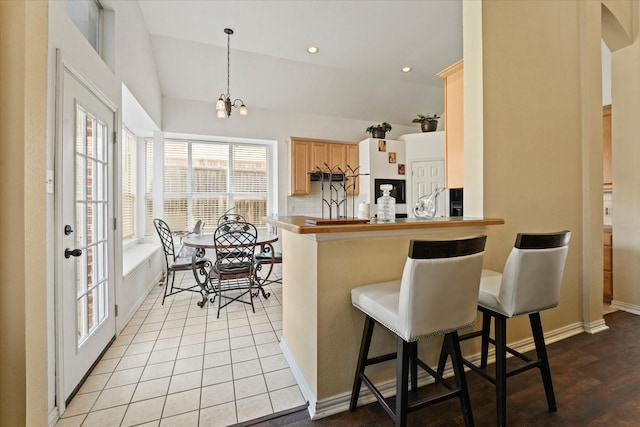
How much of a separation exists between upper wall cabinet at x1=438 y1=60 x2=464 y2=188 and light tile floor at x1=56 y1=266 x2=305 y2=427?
7.15 feet

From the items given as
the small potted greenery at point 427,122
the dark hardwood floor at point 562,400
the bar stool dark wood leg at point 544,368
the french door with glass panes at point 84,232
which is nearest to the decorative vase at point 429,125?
the small potted greenery at point 427,122

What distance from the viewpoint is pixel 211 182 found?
5.16 meters

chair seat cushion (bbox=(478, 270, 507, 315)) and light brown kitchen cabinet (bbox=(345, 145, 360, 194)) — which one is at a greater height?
light brown kitchen cabinet (bbox=(345, 145, 360, 194))

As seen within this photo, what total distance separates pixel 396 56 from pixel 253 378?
4.58m

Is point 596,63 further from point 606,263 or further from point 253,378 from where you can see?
point 253,378

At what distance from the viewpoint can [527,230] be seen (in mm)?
2164

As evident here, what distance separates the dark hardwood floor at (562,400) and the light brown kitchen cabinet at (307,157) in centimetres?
391

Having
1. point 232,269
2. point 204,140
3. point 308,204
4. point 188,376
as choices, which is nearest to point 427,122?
point 308,204

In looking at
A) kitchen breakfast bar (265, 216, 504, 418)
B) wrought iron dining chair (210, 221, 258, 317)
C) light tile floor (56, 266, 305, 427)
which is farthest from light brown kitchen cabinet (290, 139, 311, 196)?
kitchen breakfast bar (265, 216, 504, 418)

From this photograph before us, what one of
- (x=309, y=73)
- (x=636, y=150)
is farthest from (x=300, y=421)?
(x=309, y=73)

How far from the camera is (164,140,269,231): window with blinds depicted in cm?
490

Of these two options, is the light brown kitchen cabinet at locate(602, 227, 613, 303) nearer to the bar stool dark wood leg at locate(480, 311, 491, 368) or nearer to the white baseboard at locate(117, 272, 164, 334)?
the bar stool dark wood leg at locate(480, 311, 491, 368)

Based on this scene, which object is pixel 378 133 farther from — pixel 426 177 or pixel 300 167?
pixel 300 167

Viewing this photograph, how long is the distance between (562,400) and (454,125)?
2.13 meters
